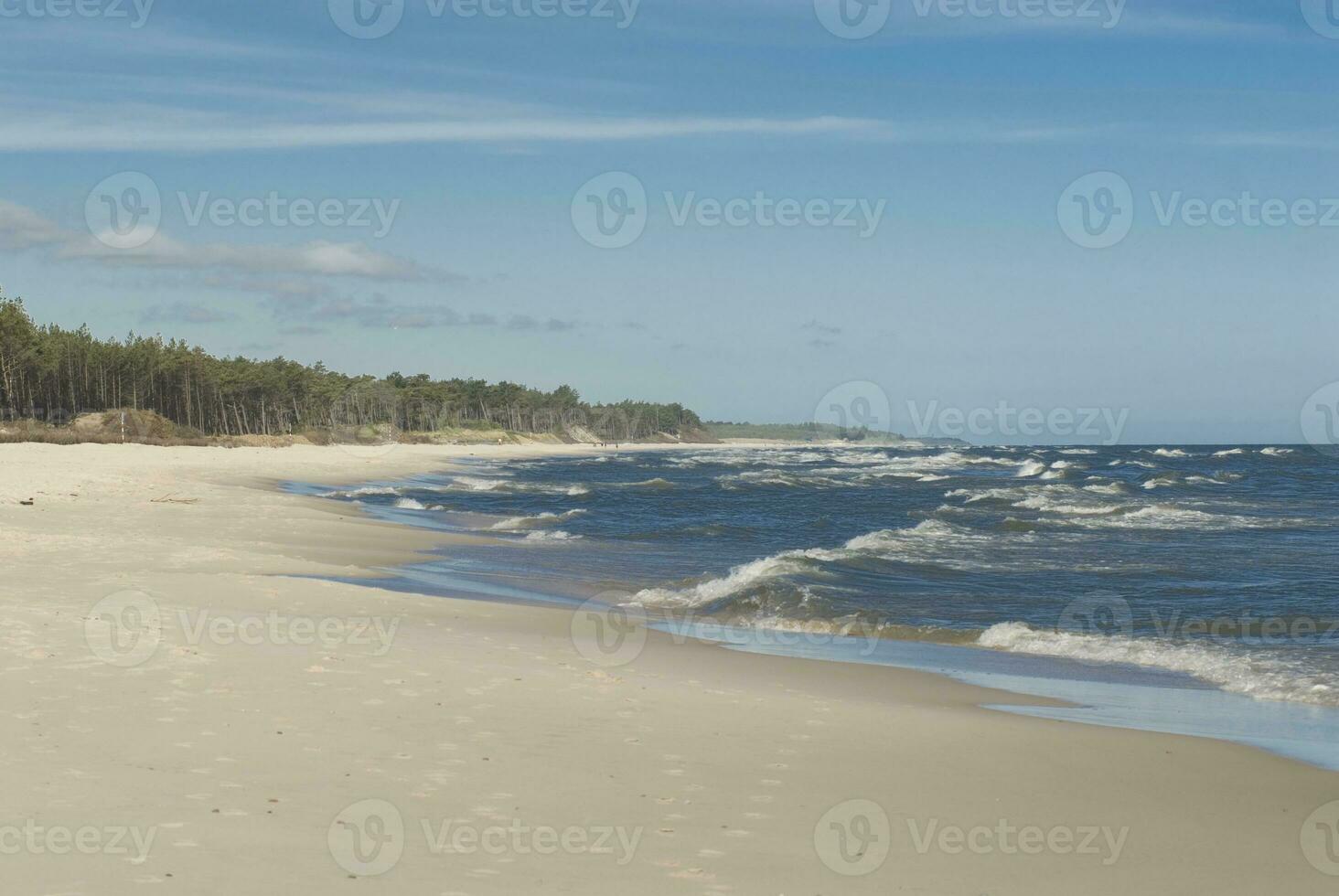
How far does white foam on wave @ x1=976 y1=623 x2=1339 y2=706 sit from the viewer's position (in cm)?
1325

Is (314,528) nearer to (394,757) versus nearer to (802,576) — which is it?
(802,576)

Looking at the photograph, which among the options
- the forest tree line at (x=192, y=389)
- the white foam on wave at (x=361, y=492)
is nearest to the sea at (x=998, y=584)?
the white foam on wave at (x=361, y=492)

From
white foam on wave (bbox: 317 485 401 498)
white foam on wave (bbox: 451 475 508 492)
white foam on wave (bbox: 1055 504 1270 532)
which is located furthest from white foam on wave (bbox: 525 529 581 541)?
white foam on wave (bbox: 451 475 508 492)

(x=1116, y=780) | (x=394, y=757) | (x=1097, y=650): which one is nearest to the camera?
(x=394, y=757)

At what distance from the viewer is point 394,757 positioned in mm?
8055

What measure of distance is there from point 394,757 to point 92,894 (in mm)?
2725

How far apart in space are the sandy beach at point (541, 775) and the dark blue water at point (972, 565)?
182 inches

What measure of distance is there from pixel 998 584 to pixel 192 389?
102 m

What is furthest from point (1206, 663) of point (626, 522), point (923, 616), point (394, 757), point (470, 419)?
point (470, 419)

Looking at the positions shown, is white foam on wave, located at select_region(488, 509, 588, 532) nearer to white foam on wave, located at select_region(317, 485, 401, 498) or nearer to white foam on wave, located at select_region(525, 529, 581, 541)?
white foam on wave, located at select_region(525, 529, 581, 541)

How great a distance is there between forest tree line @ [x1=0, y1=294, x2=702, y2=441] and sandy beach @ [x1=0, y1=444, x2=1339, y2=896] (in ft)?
263

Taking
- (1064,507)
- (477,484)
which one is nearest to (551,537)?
(1064,507)

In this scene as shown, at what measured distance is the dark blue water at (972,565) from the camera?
16.9m

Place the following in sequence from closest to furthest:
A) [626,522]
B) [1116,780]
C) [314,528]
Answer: [1116,780] → [314,528] → [626,522]
